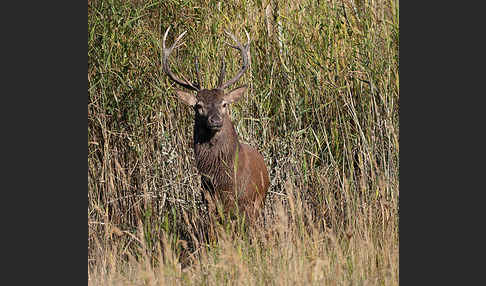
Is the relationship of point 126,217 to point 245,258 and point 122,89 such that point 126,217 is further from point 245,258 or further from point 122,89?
point 245,258

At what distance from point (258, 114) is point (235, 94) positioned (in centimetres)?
68

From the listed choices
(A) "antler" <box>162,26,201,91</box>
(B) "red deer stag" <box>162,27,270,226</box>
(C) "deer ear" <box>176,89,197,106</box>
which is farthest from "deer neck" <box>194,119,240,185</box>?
(A) "antler" <box>162,26,201,91</box>

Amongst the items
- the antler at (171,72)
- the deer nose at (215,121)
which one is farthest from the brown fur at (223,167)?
the antler at (171,72)

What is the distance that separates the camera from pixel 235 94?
6785 millimetres

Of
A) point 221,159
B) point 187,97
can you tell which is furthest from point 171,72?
point 221,159

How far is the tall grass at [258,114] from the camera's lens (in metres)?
6.66

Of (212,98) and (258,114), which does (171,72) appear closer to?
(212,98)

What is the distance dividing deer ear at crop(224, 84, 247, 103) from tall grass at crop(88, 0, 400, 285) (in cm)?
57

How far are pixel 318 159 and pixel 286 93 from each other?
680 mm

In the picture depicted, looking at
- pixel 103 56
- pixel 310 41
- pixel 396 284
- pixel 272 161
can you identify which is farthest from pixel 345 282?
pixel 103 56

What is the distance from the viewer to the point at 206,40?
24.7 ft

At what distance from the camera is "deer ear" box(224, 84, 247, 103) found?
Result: 264 inches

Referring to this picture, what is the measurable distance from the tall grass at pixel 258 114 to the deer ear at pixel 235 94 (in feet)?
1.86

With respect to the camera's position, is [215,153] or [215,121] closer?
[215,121]
